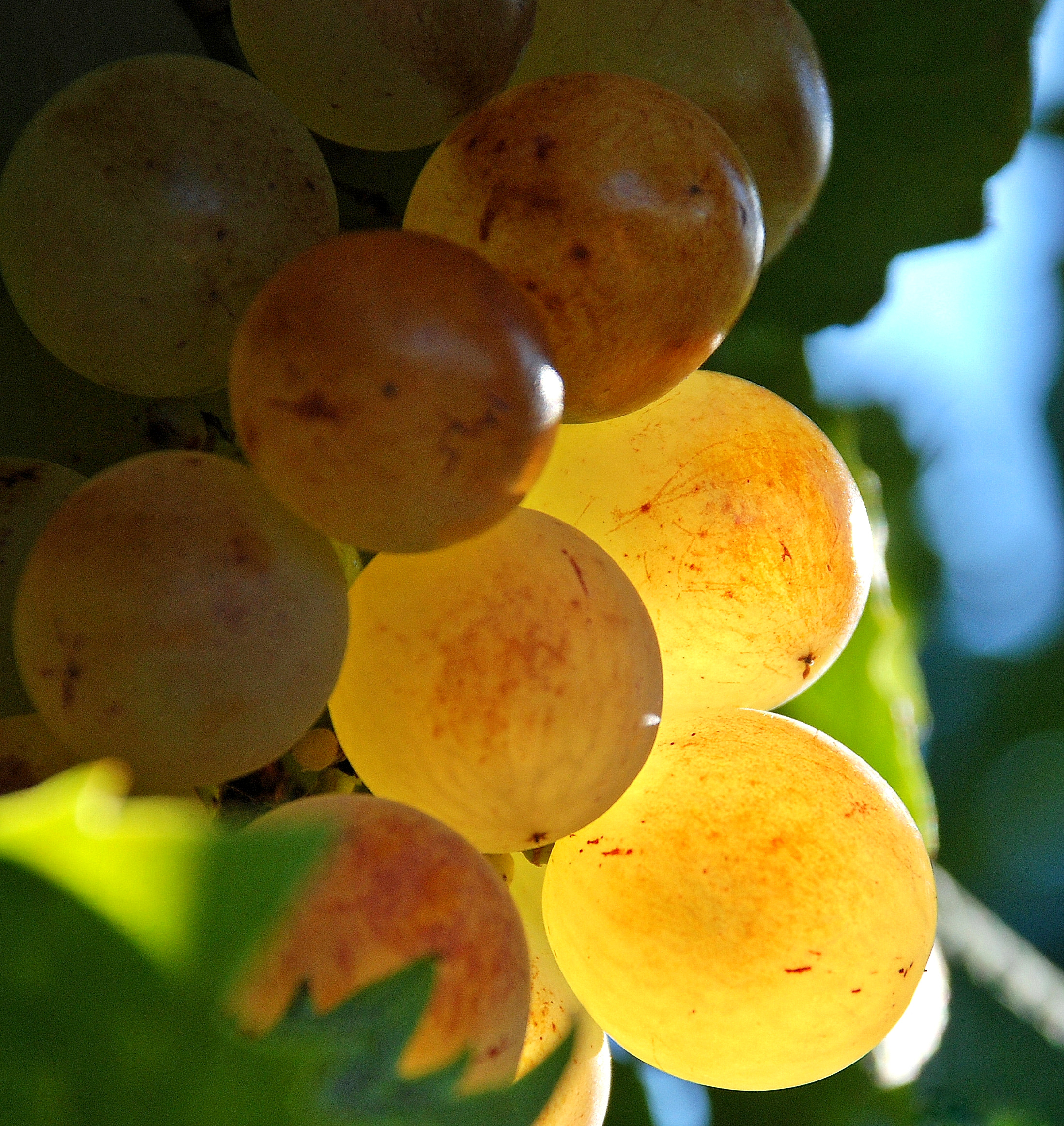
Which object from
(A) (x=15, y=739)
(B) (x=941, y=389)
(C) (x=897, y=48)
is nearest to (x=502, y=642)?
(A) (x=15, y=739)

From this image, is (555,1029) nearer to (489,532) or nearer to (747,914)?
(747,914)

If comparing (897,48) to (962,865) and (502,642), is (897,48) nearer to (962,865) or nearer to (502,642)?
(502,642)

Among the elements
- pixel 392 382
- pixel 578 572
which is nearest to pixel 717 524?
pixel 578 572

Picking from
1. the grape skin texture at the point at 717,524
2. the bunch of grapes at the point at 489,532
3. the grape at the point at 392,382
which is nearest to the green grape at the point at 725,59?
the bunch of grapes at the point at 489,532

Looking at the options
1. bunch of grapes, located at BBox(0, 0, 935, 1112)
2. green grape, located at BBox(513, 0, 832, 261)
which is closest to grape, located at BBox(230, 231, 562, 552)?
bunch of grapes, located at BBox(0, 0, 935, 1112)

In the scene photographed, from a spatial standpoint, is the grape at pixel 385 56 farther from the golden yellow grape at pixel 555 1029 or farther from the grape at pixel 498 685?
the golden yellow grape at pixel 555 1029

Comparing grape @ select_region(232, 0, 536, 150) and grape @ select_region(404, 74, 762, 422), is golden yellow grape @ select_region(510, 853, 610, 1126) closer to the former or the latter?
grape @ select_region(404, 74, 762, 422)

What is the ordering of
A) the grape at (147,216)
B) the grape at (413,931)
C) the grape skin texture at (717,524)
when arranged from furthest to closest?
the grape skin texture at (717,524) → the grape at (147,216) → the grape at (413,931)
